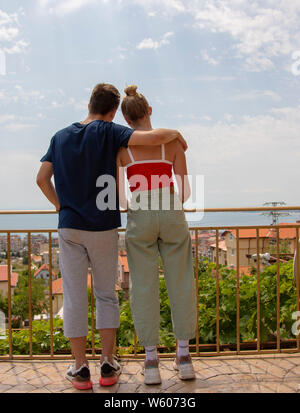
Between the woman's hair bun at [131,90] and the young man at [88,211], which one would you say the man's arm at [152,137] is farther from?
the woman's hair bun at [131,90]

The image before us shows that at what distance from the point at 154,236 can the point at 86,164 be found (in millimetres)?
519

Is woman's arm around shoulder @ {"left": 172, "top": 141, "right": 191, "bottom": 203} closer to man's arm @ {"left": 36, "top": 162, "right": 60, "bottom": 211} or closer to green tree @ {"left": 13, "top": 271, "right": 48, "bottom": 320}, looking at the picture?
man's arm @ {"left": 36, "top": 162, "right": 60, "bottom": 211}

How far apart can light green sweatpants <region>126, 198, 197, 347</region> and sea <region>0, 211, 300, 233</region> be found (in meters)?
0.42

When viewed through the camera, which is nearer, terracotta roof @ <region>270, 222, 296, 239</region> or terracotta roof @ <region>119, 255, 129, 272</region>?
terracotta roof @ <region>119, 255, 129, 272</region>

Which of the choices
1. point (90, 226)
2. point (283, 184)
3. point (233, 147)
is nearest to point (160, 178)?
point (90, 226)

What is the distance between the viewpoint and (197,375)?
212 cm

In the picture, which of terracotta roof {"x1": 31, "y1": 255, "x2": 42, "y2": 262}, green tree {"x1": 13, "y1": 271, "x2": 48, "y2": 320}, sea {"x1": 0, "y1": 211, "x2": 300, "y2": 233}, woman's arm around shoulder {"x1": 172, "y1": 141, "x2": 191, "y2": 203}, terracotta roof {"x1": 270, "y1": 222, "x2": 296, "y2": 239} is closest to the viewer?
woman's arm around shoulder {"x1": 172, "y1": 141, "x2": 191, "y2": 203}

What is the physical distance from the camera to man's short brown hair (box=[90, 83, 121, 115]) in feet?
6.10

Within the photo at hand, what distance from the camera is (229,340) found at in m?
2.88

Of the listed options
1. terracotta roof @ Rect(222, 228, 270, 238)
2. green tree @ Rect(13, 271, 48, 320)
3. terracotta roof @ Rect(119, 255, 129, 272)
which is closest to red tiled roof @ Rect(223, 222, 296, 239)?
terracotta roof @ Rect(222, 228, 270, 238)

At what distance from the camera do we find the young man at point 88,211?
70.7 inches

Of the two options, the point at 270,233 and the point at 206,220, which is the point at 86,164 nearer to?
the point at 206,220
